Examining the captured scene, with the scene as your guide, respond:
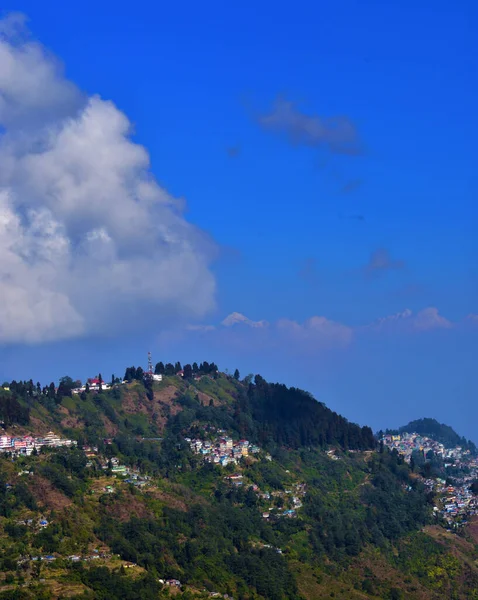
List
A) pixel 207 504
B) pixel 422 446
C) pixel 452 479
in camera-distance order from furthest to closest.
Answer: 1. pixel 422 446
2. pixel 452 479
3. pixel 207 504

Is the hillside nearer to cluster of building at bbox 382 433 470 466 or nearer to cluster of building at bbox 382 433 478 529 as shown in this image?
cluster of building at bbox 382 433 478 529

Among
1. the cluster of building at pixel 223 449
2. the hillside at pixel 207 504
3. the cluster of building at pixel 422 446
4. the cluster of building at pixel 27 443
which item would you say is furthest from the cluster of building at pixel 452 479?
the cluster of building at pixel 27 443

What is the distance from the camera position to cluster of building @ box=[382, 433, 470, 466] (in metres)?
176

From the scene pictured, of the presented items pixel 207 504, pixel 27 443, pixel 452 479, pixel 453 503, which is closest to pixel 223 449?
pixel 207 504

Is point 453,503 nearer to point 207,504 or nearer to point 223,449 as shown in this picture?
point 223,449

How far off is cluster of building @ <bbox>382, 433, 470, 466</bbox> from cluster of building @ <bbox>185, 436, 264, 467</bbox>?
68.5 meters

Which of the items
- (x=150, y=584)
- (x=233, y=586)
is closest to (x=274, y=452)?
(x=233, y=586)

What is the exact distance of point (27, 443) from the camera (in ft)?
285

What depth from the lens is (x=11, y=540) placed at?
63469mm

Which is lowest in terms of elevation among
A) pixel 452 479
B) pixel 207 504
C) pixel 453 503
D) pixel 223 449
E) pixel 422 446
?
pixel 207 504

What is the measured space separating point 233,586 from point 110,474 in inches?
843

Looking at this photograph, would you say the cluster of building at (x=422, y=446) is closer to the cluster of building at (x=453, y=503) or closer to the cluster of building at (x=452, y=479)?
the cluster of building at (x=452, y=479)

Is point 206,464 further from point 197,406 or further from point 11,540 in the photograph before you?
point 11,540

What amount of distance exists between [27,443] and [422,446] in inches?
4545
